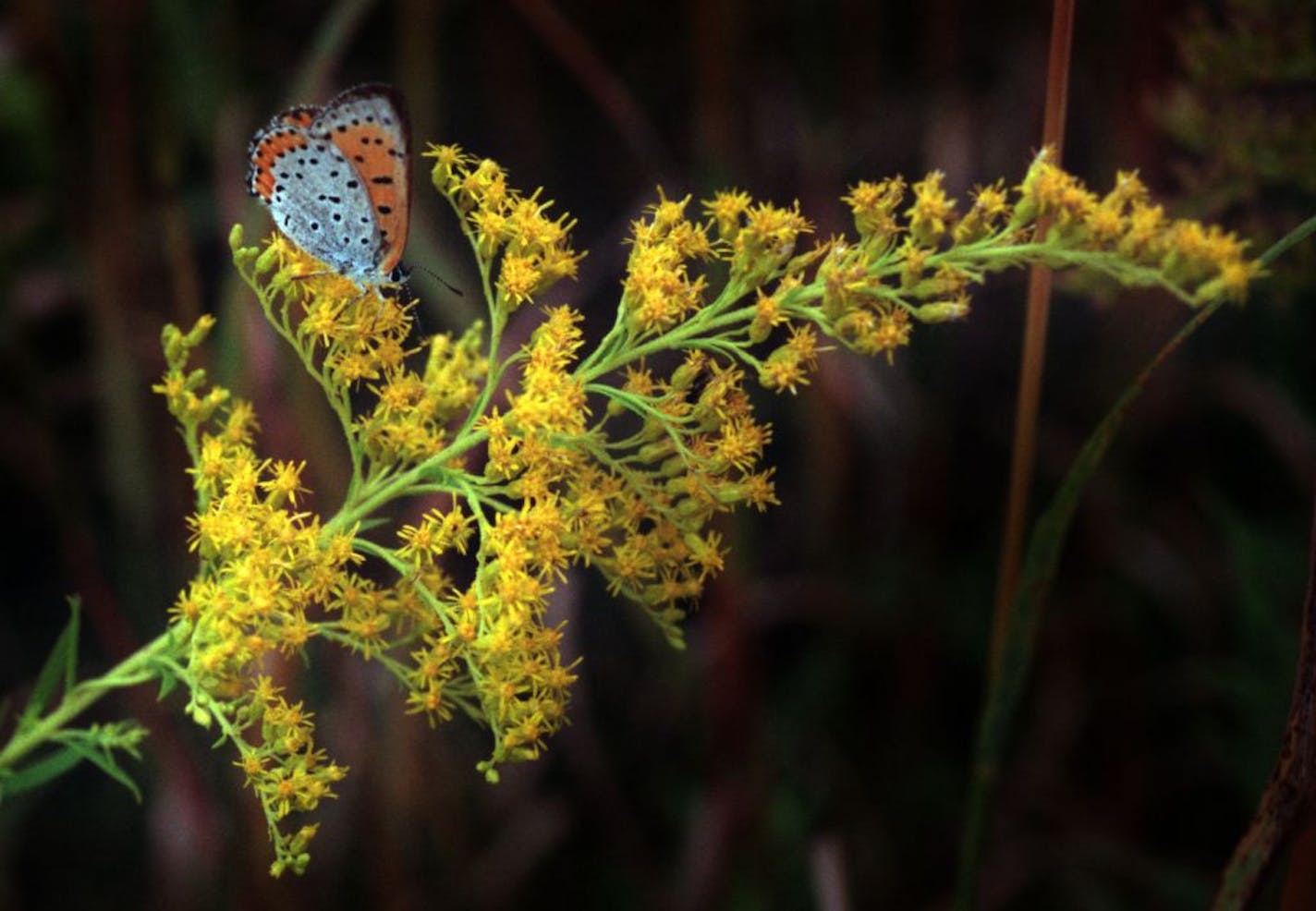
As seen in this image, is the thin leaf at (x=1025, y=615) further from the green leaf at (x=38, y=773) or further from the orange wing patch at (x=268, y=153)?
the green leaf at (x=38, y=773)

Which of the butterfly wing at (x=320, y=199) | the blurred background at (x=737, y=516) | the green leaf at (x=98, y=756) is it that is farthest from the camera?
the blurred background at (x=737, y=516)

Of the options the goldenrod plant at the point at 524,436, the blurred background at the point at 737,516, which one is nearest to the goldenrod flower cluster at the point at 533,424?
the goldenrod plant at the point at 524,436

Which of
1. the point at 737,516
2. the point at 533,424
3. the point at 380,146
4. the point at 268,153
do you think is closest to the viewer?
the point at 533,424

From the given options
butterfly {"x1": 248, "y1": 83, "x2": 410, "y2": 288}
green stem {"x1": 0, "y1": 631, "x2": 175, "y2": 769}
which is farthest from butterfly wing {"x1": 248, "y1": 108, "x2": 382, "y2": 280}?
green stem {"x1": 0, "y1": 631, "x2": 175, "y2": 769}

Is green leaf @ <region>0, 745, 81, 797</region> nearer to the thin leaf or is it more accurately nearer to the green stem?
the green stem

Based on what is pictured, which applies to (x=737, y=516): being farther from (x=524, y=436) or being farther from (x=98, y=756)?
(x=98, y=756)

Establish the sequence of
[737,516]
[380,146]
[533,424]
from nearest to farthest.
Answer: [533,424] < [380,146] < [737,516]

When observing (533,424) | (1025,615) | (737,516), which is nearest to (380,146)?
(533,424)
